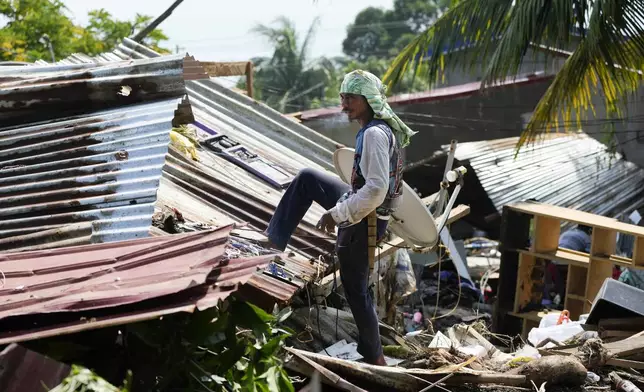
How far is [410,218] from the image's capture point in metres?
6.22

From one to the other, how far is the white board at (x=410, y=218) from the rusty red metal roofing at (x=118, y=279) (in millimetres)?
2295

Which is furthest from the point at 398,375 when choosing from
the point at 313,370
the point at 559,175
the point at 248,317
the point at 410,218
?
the point at 559,175

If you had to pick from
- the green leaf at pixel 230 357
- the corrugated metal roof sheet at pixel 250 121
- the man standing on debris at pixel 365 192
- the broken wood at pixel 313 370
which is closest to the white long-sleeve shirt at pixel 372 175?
the man standing on debris at pixel 365 192

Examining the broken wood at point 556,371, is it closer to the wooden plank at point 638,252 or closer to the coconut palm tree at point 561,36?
the coconut palm tree at point 561,36

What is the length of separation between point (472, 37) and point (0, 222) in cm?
716

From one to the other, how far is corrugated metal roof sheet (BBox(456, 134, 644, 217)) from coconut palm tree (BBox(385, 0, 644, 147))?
503 centimetres

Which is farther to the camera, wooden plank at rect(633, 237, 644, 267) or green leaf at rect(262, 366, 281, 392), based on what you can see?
wooden plank at rect(633, 237, 644, 267)

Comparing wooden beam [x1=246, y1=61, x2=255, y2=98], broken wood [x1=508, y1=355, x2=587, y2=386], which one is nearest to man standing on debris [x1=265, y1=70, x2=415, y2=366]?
broken wood [x1=508, y1=355, x2=587, y2=386]

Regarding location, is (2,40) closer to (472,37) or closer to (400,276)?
(472,37)

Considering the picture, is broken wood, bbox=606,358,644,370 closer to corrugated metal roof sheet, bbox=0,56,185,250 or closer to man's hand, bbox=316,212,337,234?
man's hand, bbox=316,212,337,234

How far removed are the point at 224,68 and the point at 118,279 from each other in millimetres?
8646

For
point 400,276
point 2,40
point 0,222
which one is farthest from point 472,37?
point 2,40

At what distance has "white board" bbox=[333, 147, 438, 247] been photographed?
20.1ft

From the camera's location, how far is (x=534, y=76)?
21094 mm
